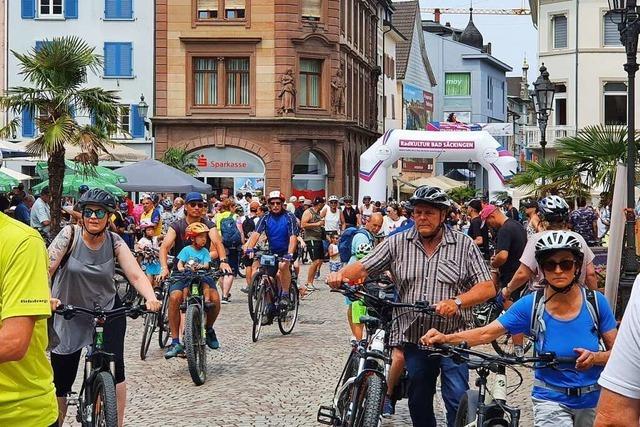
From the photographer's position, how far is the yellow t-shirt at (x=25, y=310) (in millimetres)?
4016

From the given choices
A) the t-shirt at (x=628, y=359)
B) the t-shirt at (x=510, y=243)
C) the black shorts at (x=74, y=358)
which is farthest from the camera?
the t-shirt at (x=510, y=243)

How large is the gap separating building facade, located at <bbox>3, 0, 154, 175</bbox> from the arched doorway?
5.83 metres

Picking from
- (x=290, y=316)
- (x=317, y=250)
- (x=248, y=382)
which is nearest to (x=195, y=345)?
(x=248, y=382)

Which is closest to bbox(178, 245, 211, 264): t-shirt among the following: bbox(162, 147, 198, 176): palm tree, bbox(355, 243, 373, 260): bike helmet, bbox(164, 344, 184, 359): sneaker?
bbox(164, 344, 184, 359): sneaker

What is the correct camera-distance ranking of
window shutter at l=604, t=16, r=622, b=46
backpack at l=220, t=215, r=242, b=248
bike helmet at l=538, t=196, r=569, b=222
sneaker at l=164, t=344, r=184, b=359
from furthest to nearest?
window shutter at l=604, t=16, r=622, b=46 → backpack at l=220, t=215, r=242, b=248 → sneaker at l=164, t=344, r=184, b=359 → bike helmet at l=538, t=196, r=569, b=222

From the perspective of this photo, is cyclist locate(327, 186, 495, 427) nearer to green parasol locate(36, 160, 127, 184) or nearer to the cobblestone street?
the cobblestone street

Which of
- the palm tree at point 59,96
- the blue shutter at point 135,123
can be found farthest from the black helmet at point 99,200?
the blue shutter at point 135,123

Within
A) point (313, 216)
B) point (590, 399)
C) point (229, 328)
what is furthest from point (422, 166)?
point (590, 399)

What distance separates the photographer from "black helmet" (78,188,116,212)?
26.1 ft

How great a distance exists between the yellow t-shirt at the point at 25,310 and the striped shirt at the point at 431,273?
3.74 metres

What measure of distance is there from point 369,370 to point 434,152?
3188 cm

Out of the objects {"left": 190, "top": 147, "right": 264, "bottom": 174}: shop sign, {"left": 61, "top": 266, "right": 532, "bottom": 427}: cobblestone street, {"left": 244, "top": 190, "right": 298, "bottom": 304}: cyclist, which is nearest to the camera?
{"left": 61, "top": 266, "right": 532, "bottom": 427}: cobblestone street

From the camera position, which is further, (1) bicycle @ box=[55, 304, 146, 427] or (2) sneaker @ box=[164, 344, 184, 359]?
(2) sneaker @ box=[164, 344, 184, 359]

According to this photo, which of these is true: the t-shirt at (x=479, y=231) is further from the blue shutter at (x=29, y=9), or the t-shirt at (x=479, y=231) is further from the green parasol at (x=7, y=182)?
the blue shutter at (x=29, y=9)
